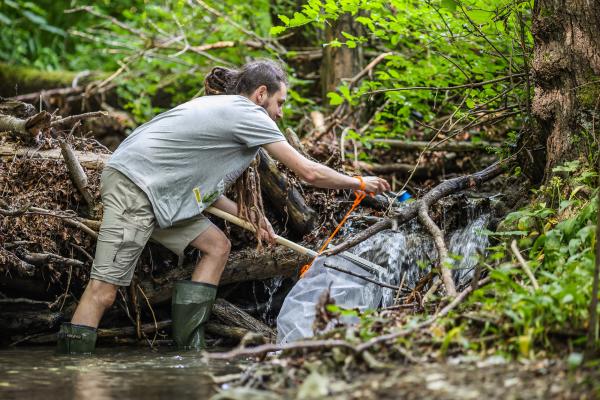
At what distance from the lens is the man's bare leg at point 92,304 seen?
16.2ft

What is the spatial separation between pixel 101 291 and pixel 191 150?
1138mm

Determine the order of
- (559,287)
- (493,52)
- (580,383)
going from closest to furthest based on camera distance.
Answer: (580,383) < (559,287) < (493,52)

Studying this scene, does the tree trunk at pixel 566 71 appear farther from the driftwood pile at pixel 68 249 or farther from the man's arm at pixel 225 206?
the man's arm at pixel 225 206

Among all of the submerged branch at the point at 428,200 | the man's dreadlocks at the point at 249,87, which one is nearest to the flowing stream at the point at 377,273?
the submerged branch at the point at 428,200

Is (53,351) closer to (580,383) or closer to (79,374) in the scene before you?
(79,374)

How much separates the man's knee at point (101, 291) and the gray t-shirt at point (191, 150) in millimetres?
567

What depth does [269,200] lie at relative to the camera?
6027 millimetres

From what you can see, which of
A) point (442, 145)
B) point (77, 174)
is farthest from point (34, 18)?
point (77, 174)

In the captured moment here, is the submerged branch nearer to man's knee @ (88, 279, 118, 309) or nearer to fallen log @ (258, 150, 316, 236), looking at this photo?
fallen log @ (258, 150, 316, 236)

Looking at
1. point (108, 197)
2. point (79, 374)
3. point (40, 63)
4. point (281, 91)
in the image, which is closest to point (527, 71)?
point (281, 91)

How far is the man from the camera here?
4.92 metres

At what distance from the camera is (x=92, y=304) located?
16.2 feet

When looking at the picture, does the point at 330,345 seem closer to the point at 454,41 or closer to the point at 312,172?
the point at 312,172

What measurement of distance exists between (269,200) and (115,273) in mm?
1558
